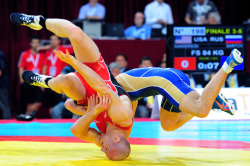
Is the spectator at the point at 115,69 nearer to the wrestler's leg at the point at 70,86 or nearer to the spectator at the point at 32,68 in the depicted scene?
the spectator at the point at 32,68

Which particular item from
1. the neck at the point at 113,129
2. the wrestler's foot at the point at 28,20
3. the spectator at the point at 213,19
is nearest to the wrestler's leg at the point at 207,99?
the neck at the point at 113,129

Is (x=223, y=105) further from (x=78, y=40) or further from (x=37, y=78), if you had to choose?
(x=37, y=78)

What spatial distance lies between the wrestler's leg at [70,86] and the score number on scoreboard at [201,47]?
129 inches

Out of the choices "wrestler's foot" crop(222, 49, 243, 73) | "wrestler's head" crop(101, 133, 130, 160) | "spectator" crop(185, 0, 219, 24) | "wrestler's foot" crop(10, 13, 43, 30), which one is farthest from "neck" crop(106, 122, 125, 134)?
"spectator" crop(185, 0, 219, 24)

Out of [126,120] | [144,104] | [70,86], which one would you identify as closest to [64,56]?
[70,86]

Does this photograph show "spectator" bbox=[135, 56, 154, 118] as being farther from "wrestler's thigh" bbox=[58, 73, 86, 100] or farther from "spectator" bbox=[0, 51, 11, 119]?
"wrestler's thigh" bbox=[58, 73, 86, 100]

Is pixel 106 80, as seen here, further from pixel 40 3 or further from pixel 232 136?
pixel 40 3

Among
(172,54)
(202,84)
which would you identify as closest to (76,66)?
(172,54)

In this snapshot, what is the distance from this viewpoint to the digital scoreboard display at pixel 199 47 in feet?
23.4

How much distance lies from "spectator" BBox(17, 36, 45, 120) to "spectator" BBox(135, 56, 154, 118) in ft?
6.11

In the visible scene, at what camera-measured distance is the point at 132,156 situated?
13.0ft

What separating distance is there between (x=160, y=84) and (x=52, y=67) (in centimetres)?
429

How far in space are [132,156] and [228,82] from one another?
14.6 ft

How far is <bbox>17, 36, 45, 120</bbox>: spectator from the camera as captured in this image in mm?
8383
